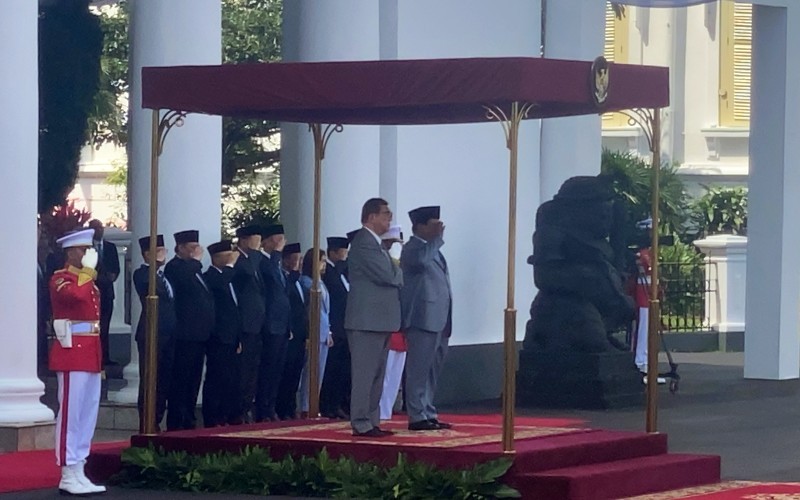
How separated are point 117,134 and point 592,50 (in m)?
15.9

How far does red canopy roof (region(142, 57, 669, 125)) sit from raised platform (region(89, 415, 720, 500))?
7.69 feet

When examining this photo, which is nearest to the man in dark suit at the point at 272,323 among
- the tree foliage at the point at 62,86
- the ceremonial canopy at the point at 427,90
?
the ceremonial canopy at the point at 427,90

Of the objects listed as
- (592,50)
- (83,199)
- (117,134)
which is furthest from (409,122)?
(83,199)

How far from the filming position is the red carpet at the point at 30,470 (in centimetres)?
1303

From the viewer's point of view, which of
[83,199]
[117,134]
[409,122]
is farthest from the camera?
[83,199]

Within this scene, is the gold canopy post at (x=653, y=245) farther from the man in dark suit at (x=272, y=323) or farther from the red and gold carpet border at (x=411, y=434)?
the man in dark suit at (x=272, y=323)

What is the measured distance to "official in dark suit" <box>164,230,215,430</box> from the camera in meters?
15.6

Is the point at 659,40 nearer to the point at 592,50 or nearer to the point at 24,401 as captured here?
the point at 592,50

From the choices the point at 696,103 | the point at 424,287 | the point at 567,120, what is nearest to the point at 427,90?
the point at 424,287

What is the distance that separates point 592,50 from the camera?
854 inches

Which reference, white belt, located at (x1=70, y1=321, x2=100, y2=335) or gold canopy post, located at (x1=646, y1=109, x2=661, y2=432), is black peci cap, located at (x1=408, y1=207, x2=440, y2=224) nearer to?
gold canopy post, located at (x1=646, y1=109, x2=661, y2=432)

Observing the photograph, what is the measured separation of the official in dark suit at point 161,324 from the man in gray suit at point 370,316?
2513 millimetres

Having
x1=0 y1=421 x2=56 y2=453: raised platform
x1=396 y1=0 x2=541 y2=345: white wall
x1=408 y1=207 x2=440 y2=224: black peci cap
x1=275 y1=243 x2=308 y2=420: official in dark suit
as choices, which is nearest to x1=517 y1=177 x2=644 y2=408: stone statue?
x1=396 y1=0 x2=541 y2=345: white wall

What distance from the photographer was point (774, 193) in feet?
75.8
